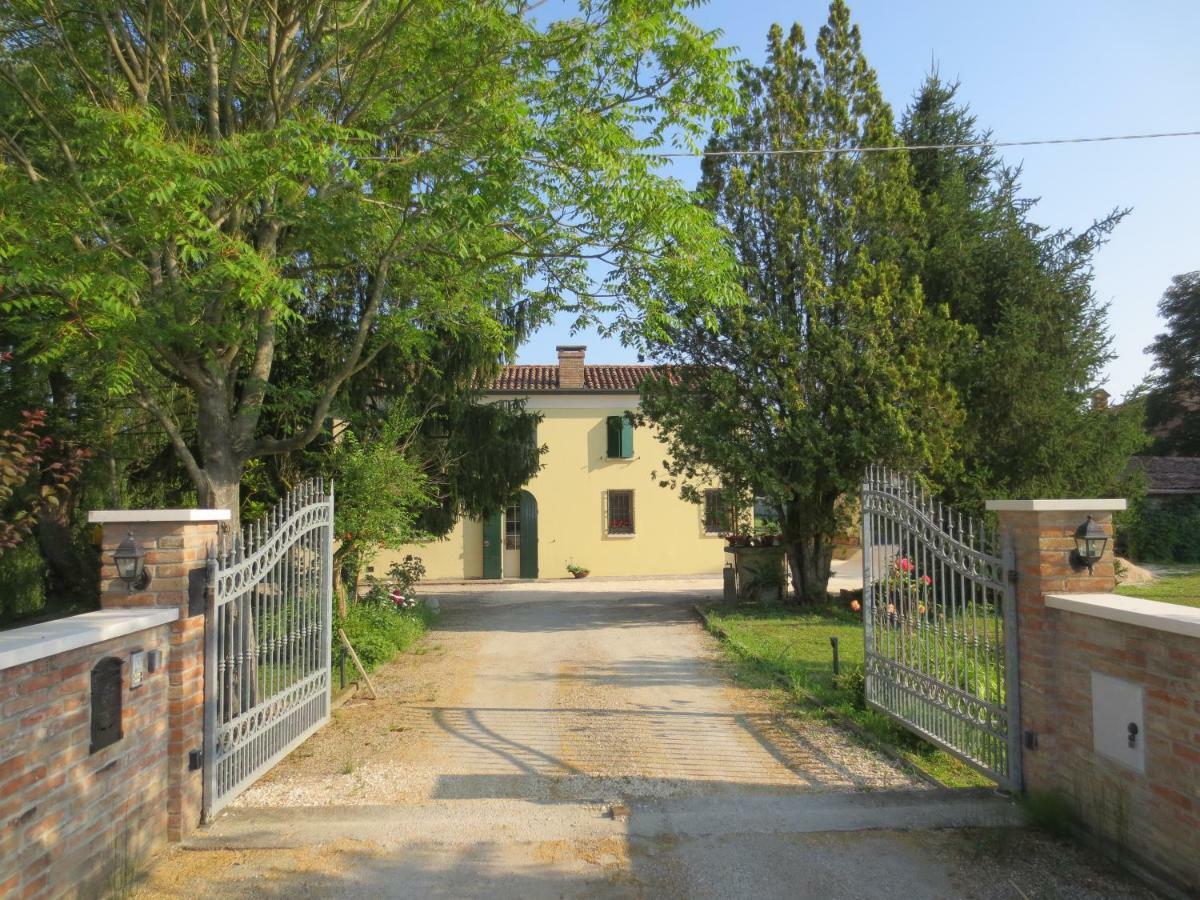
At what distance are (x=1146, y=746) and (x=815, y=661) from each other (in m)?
5.82

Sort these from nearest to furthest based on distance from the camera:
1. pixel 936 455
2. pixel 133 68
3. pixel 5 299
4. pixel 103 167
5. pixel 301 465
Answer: pixel 103 167 < pixel 5 299 < pixel 133 68 < pixel 301 465 < pixel 936 455

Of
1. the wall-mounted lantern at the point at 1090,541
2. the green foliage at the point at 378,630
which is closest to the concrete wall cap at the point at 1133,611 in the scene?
the wall-mounted lantern at the point at 1090,541

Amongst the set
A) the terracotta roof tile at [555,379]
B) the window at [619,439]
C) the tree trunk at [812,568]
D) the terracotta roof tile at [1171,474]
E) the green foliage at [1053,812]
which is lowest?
the green foliage at [1053,812]

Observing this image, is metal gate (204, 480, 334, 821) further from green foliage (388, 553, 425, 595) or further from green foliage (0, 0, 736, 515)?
green foliage (388, 553, 425, 595)

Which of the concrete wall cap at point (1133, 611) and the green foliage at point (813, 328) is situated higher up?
the green foliage at point (813, 328)

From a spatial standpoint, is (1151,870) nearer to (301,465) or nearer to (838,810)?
(838,810)

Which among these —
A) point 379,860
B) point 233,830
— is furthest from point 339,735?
point 379,860

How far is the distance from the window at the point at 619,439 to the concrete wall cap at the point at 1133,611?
19005 millimetres

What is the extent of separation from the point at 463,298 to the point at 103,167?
146 inches

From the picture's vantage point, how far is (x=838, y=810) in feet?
15.9

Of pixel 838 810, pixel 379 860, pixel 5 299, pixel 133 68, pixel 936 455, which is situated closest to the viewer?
pixel 379 860

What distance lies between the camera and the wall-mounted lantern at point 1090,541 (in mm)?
4598

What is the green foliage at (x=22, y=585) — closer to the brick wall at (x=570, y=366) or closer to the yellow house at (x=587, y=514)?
the yellow house at (x=587, y=514)

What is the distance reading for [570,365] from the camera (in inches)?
949
